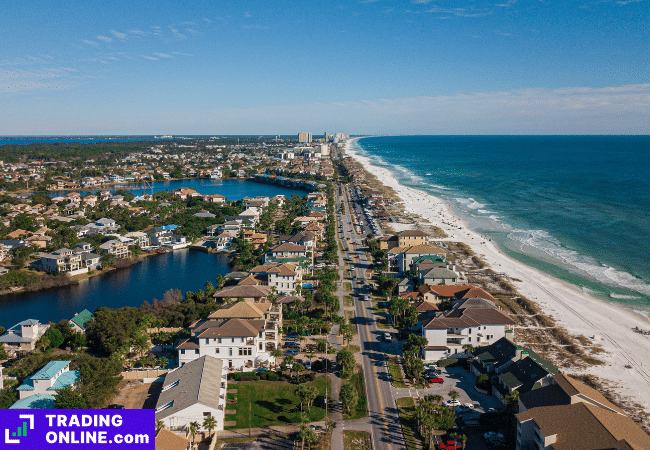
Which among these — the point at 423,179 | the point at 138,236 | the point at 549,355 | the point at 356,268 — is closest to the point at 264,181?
the point at 423,179

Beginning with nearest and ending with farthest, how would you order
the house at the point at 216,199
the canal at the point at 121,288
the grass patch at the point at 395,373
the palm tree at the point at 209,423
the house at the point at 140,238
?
the palm tree at the point at 209,423
the grass patch at the point at 395,373
the canal at the point at 121,288
the house at the point at 140,238
the house at the point at 216,199

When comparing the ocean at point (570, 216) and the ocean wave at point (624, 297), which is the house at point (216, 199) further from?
the ocean wave at point (624, 297)

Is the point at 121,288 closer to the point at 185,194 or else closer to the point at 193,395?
the point at 193,395

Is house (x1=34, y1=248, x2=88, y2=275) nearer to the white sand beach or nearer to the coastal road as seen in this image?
the coastal road

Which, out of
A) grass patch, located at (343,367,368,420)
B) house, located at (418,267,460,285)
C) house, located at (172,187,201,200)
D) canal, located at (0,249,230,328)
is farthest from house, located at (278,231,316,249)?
house, located at (172,187,201,200)

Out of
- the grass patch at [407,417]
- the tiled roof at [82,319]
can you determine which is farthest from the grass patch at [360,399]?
the tiled roof at [82,319]

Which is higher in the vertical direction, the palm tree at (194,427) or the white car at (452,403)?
the palm tree at (194,427)
